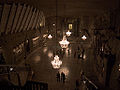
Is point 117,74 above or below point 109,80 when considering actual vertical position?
above

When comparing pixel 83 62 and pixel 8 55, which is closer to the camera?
pixel 8 55

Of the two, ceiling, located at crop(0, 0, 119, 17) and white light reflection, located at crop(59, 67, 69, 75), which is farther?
white light reflection, located at crop(59, 67, 69, 75)

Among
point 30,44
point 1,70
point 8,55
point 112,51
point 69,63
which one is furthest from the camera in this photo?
point 30,44

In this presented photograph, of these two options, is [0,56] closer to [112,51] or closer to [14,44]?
[14,44]

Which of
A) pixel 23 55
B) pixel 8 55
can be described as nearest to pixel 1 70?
pixel 8 55

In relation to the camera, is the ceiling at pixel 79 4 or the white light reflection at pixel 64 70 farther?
the white light reflection at pixel 64 70

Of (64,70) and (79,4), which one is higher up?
(79,4)

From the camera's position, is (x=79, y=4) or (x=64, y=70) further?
(x=64, y=70)

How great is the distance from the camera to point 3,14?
5.86 metres

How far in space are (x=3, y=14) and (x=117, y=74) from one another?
22.2 ft

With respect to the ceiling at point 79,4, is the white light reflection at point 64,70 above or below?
below

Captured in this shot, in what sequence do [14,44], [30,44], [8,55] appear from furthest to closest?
[30,44] < [14,44] < [8,55]

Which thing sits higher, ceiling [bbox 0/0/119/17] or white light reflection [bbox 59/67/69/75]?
ceiling [bbox 0/0/119/17]

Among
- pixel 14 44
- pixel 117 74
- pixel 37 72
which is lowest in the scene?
pixel 37 72
